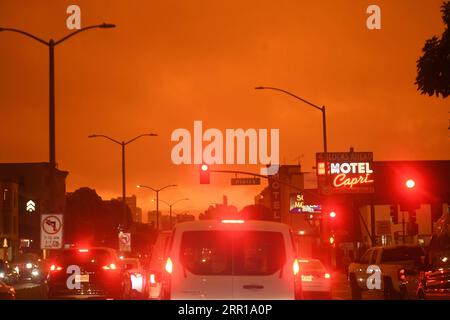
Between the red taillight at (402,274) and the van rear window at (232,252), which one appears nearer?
the van rear window at (232,252)

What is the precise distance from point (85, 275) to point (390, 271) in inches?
357

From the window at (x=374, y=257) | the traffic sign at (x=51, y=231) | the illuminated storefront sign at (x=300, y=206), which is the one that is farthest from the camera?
the illuminated storefront sign at (x=300, y=206)

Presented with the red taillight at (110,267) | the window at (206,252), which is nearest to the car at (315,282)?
the red taillight at (110,267)

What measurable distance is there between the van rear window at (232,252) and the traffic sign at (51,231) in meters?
14.6

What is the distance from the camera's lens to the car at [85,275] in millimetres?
24562

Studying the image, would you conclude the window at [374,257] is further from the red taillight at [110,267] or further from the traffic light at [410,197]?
the red taillight at [110,267]

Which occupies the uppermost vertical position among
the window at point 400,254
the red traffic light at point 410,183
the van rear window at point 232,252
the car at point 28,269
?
the red traffic light at point 410,183

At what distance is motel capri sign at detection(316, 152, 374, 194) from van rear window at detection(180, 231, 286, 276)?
38921 mm

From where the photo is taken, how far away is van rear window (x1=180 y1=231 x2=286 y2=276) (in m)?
12.1

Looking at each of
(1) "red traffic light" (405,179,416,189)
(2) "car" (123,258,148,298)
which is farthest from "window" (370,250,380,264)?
(2) "car" (123,258,148,298)

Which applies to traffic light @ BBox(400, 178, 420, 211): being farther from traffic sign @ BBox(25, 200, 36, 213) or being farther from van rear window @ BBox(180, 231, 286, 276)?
traffic sign @ BBox(25, 200, 36, 213)

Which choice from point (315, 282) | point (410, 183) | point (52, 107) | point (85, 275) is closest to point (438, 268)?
point (315, 282)
